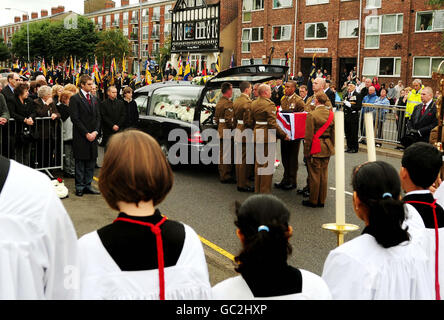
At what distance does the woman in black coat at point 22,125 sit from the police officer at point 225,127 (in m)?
3.47

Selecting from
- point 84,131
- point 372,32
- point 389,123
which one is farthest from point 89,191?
point 372,32

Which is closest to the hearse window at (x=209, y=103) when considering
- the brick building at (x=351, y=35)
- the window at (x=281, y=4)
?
the brick building at (x=351, y=35)

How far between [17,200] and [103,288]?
49cm

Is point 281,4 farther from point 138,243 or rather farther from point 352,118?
point 138,243

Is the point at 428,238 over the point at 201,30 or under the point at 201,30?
under

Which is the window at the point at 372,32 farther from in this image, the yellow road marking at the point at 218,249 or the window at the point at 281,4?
the yellow road marking at the point at 218,249

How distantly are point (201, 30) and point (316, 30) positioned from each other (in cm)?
2105

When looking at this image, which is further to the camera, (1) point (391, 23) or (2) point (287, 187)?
(1) point (391, 23)

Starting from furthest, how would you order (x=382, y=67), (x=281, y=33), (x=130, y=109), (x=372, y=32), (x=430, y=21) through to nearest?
(x=281, y=33)
(x=372, y=32)
(x=382, y=67)
(x=430, y=21)
(x=130, y=109)

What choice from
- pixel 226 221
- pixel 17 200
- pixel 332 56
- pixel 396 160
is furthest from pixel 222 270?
pixel 332 56

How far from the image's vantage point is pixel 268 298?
193cm

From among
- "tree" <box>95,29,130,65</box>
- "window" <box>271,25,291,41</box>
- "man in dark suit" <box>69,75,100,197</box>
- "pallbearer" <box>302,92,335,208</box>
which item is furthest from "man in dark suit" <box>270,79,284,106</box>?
"tree" <box>95,29,130,65</box>

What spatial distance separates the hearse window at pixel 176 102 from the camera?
10.4 m

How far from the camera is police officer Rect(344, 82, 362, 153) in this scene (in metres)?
14.3
